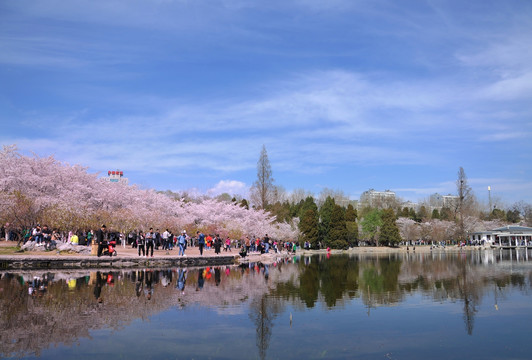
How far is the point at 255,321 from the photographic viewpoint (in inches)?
448

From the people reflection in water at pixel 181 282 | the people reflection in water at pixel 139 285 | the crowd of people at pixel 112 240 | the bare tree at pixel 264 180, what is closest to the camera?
the people reflection in water at pixel 139 285

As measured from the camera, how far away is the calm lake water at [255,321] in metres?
8.71

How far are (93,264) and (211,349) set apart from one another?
63.2 feet

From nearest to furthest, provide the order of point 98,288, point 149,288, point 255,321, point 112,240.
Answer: point 255,321
point 98,288
point 149,288
point 112,240

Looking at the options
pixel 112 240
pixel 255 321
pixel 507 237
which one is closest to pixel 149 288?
pixel 255 321

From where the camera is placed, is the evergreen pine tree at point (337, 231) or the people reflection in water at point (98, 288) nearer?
the people reflection in water at point (98, 288)

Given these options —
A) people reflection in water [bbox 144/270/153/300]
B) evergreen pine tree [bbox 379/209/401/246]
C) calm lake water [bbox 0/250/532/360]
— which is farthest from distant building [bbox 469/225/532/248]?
people reflection in water [bbox 144/270/153/300]

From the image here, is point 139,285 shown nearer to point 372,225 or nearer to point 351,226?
point 351,226

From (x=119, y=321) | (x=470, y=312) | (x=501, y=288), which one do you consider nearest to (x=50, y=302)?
(x=119, y=321)

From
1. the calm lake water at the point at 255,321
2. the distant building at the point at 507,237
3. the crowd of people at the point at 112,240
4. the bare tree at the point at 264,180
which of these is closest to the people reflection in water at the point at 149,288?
the calm lake water at the point at 255,321

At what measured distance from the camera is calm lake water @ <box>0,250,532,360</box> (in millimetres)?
8711

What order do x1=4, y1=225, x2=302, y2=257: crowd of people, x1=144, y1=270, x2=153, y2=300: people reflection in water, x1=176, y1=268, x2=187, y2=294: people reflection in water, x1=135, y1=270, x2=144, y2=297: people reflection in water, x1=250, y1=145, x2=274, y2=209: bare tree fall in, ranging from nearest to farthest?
x1=144, y1=270, x2=153, y2=300: people reflection in water
x1=135, y1=270, x2=144, y2=297: people reflection in water
x1=176, y1=268, x2=187, y2=294: people reflection in water
x1=4, y1=225, x2=302, y2=257: crowd of people
x1=250, y1=145, x2=274, y2=209: bare tree

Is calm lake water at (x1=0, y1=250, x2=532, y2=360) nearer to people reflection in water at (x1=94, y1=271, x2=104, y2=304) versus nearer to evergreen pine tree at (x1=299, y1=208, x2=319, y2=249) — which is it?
people reflection in water at (x1=94, y1=271, x2=104, y2=304)

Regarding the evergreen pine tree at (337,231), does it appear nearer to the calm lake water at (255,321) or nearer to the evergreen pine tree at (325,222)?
the evergreen pine tree at (325,222)
